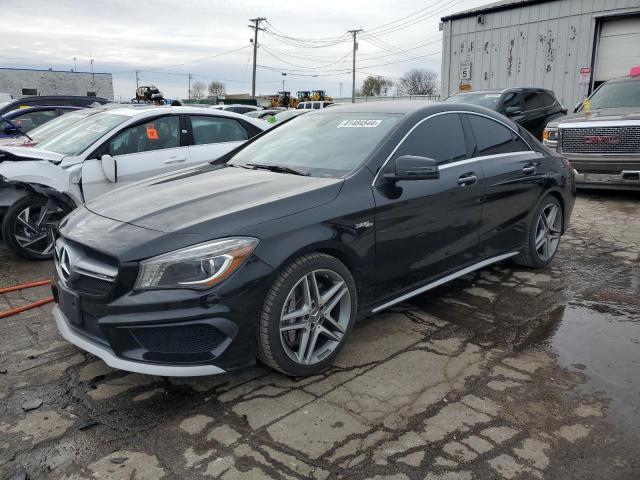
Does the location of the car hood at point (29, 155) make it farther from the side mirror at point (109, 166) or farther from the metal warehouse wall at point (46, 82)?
the metal warehouse wall at point (46, 82)

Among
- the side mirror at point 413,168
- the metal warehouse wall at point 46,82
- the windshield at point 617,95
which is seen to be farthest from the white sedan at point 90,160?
the metal warehouse wall at point 46,82

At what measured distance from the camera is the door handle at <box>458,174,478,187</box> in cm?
393

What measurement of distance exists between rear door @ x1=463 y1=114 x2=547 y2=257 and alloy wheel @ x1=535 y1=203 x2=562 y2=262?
32 centimetres

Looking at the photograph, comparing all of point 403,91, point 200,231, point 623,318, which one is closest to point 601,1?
point 623,318

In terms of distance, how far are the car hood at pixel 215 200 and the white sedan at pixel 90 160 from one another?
2.07 m

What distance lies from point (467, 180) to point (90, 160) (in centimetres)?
385

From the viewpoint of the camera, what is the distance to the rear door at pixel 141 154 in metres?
5.50

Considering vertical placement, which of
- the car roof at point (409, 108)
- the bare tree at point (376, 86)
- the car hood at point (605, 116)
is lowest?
the car roof at point (409, 108)

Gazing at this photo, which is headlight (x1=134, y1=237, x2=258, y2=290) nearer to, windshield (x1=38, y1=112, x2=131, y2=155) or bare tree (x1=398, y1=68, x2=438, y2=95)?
windshield (x1=38, y1=112, x2=131, y2=155)

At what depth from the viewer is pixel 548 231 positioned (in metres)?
5.07

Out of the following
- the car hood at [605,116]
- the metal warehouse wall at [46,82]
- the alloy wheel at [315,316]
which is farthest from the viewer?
the metal warehouse wall at [46,82]

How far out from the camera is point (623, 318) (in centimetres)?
396

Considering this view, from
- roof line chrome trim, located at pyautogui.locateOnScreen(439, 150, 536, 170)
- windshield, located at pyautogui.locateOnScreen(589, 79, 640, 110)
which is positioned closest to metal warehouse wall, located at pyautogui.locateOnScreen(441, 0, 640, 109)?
windshield, located at pyautogui.locateOnScreen(589, 79, 640, 110)

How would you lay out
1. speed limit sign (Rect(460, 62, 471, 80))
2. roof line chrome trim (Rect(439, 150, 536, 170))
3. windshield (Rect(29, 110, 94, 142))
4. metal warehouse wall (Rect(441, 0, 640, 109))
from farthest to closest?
speed limit sign (Rect(460, 62, 471, 80)) < metal warehouse wall (Rect(441, 0, 640, 109)) < windshield (Rect(29, 110, 94, 142)) < roof line chrome trim (Rect(439, 150, 536, 170))
